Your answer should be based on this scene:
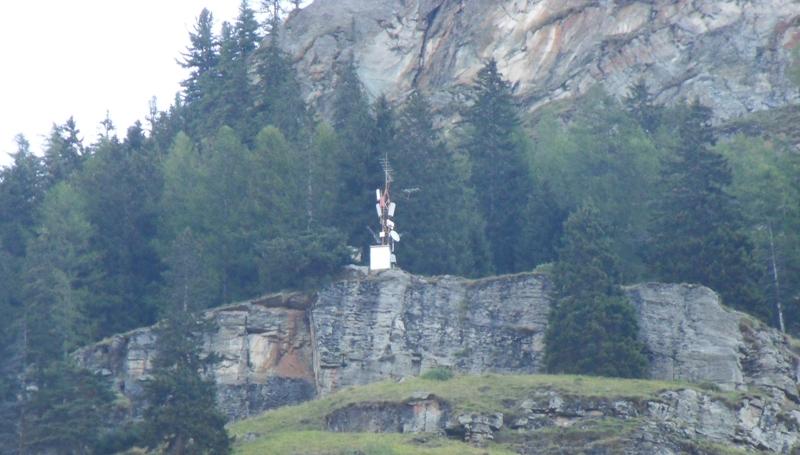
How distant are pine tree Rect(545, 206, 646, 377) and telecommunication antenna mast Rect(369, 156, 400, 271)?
7487 millimetres

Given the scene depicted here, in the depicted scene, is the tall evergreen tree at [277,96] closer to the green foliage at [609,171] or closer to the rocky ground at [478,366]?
the green foliage at [609,171]

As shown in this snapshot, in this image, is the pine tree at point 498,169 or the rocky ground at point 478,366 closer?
the rocky ground at point 478,366

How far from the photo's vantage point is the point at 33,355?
6562 centimetres

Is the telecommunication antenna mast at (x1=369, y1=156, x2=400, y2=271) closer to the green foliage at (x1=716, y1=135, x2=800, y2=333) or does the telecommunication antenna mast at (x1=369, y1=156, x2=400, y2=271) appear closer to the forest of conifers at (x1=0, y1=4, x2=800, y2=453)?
the forest of conifers at (x1=0, y1=4, x2=800, y2=453)

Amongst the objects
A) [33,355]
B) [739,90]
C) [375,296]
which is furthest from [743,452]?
[739,90]

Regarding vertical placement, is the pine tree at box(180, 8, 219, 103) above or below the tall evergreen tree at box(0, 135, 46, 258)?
above

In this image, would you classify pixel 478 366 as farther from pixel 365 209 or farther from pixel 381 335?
pixel 365 209

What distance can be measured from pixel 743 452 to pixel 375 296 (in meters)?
16.9

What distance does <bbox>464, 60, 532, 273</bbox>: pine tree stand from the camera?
7625 centimetres

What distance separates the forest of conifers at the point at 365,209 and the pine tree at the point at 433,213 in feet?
0.28

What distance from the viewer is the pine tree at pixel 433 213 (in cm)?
7188

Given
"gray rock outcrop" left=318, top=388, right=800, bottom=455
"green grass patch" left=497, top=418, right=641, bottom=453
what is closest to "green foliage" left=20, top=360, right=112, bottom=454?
"gray rock outcrop" left=318, top=388, right=800, bottom=455

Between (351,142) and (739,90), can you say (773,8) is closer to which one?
(739,90)

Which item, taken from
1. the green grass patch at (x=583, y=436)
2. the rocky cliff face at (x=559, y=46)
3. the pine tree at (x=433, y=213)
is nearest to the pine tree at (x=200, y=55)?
the rocky cliff face at (x=559, y=46)
